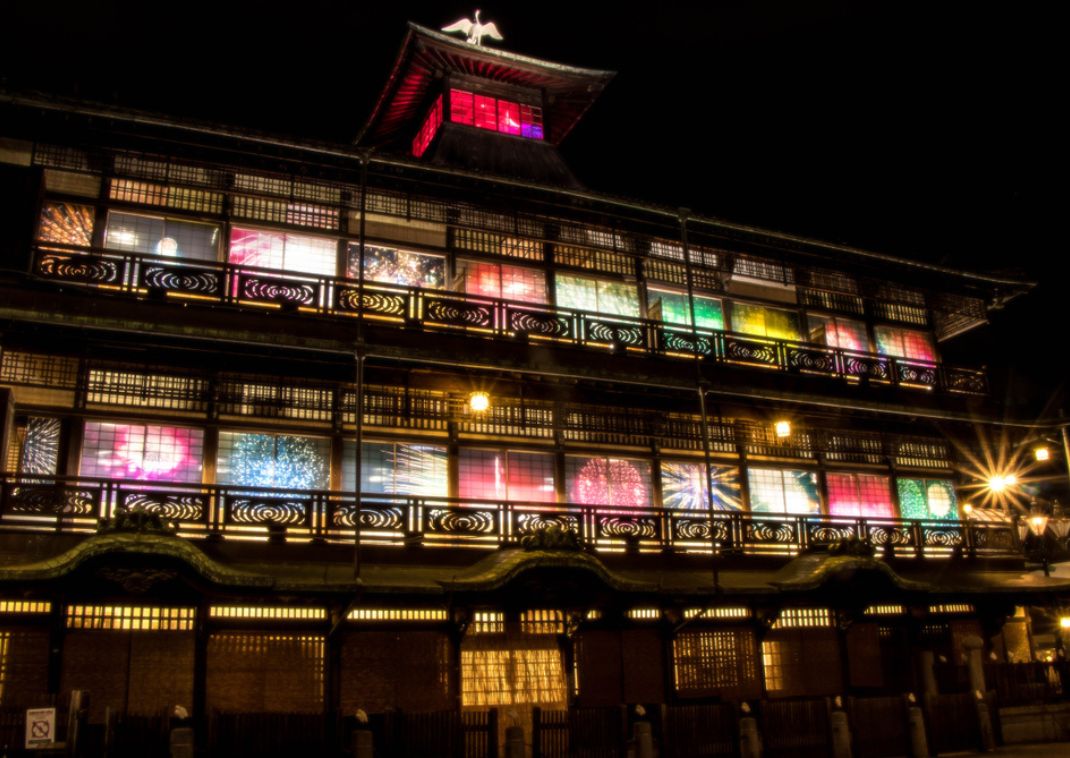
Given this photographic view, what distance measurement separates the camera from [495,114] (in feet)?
93.8

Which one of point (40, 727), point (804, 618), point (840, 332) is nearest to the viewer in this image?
point (40, 727)

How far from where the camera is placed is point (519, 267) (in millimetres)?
23188

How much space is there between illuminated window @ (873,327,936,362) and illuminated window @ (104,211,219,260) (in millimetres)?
18451

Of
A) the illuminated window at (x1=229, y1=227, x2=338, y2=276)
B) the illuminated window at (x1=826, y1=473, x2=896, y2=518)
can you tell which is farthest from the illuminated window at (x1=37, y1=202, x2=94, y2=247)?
the illuminated window at (x1=826, y1=473, x2=896, y2=518)

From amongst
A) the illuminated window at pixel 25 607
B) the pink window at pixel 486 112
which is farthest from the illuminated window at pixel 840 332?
the illuminated window at pixel 25 607

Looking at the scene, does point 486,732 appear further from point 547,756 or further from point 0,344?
point 0,344

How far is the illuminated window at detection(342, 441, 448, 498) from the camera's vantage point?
1950 cm

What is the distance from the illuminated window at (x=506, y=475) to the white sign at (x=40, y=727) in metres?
9.74

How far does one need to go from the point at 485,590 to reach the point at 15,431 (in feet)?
30.4

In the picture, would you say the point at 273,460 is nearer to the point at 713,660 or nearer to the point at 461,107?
the point at 713,660

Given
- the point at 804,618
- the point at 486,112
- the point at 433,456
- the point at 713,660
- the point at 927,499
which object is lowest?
the point at 713,660

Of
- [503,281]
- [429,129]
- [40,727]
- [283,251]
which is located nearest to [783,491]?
[503,281]

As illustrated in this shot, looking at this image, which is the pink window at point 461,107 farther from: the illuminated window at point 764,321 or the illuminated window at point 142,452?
the illuminated window at point 142,452

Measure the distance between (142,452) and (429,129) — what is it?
14.9 metres
